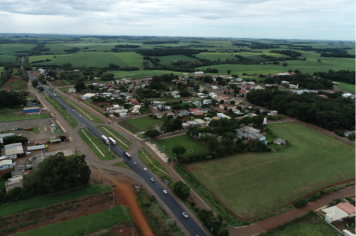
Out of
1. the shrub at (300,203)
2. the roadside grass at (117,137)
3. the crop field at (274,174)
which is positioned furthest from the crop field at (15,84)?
the shrub at (300,203)

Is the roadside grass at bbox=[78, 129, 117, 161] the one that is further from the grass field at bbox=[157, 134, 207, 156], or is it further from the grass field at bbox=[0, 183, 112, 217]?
the grass field at bbox=[157, 134, 207, 156]

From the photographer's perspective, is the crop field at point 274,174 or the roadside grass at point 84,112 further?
the roadside grass at point 84,112

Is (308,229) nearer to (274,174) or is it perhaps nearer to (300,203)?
(300,203)

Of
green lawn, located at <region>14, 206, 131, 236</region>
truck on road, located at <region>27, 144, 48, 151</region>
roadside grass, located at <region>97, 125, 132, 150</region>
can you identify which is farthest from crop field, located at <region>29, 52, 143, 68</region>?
green lawn, located at <region>14, 206, 131, 236</region>

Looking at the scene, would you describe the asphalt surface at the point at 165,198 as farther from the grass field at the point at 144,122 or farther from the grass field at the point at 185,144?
the grass field at the point at 144,122

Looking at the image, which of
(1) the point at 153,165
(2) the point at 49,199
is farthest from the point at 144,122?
(2) the point at 49,199

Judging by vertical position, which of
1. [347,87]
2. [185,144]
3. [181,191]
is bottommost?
[181,191]
